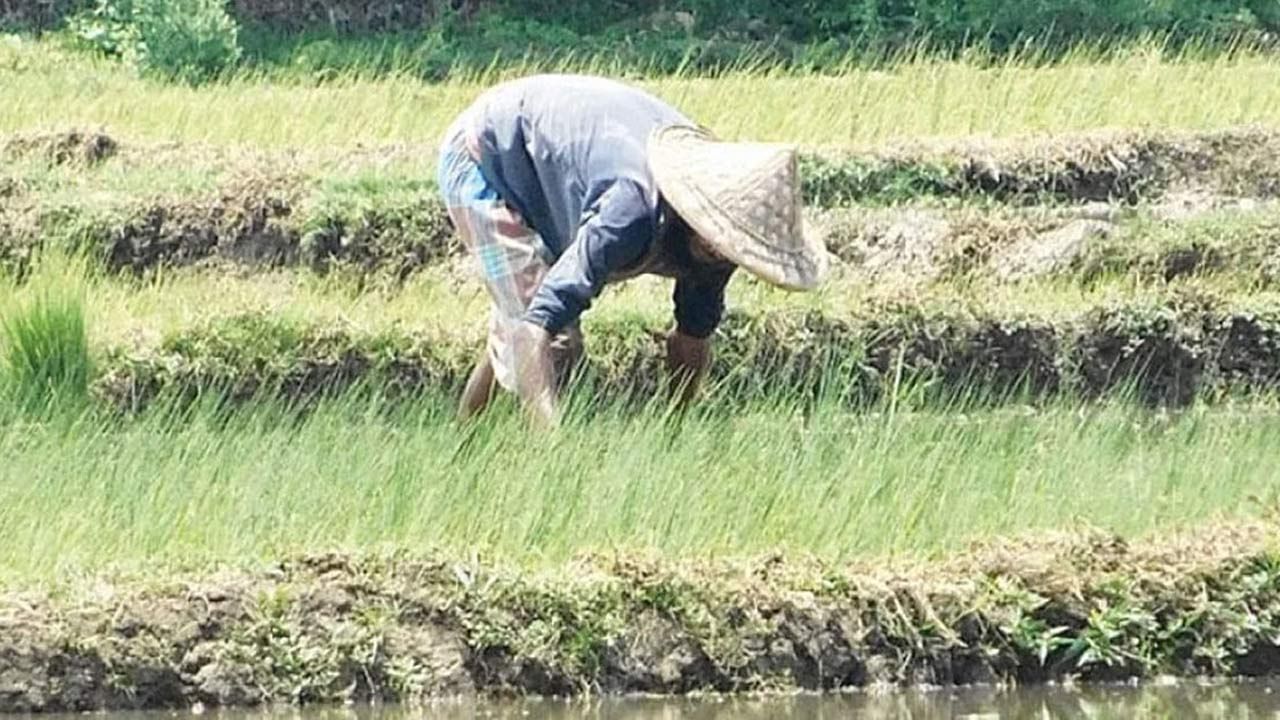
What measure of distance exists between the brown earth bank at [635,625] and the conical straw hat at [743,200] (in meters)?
0.78

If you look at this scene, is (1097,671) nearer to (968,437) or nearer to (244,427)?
(968,437)

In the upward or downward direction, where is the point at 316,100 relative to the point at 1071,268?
downward

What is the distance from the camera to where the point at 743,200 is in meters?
5.45

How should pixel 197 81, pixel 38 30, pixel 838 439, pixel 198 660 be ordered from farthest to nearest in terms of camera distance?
pixel 38 30 < pixel 197 81 < pixel 838 439 < pixel 198 660

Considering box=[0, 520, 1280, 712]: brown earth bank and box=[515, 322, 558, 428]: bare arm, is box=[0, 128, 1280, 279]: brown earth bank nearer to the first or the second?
box=[515, 322, 558, 428]: bare arm

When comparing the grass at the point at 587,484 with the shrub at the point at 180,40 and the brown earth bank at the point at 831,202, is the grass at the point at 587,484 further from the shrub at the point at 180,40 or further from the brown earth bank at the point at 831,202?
the shrub at the point at 180,40

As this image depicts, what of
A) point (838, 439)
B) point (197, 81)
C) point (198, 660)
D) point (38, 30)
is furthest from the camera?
point (38, 30)

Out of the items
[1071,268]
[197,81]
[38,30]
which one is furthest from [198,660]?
[38,30]

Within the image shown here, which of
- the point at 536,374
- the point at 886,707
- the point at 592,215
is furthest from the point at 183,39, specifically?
the point at 886,707

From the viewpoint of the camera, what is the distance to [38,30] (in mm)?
15219

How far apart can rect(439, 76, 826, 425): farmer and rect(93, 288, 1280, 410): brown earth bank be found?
4.48 ft

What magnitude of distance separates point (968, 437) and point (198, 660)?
2091 millimetres

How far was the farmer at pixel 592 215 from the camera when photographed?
5.46 meters

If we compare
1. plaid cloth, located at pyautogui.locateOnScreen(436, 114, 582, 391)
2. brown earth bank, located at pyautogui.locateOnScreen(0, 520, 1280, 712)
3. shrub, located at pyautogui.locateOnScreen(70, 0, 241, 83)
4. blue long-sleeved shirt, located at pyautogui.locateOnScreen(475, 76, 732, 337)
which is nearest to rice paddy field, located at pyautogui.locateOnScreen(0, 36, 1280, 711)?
brown earth bank, located at pyautogui.locateOnScreen(0, 520, 1280, 712)
